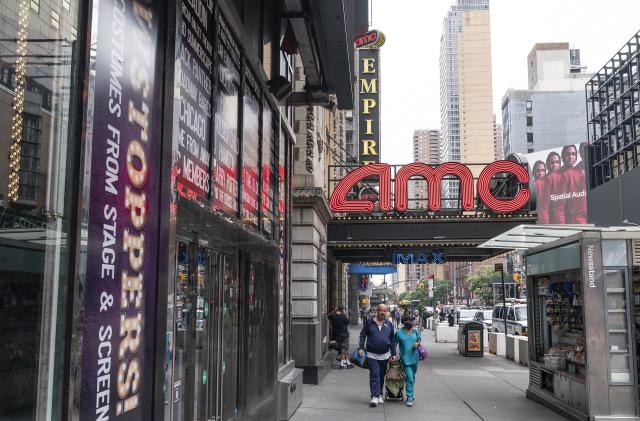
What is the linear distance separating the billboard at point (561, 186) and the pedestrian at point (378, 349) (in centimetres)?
6821

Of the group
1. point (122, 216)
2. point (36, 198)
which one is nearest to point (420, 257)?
point (122, 216)

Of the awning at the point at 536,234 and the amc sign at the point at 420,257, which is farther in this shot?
the amc sign at the point at 420,257

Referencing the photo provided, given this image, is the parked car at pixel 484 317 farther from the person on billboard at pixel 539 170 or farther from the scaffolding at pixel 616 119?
the person on billboard at pixel 539 170

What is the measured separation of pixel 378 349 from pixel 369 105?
27.9 meters

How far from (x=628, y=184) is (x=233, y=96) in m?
36.0

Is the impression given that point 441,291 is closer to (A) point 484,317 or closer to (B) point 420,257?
(A) point 484,317

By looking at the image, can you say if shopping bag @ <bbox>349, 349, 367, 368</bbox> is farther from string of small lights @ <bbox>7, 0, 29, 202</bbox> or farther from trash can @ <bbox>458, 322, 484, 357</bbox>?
trash can @ <bbox>458, 322, 484, 357</bbox>

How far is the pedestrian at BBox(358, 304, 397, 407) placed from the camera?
11.5 m

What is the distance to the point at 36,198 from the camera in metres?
2.75

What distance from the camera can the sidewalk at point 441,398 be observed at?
10.6 m

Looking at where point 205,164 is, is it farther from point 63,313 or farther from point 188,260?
point 63,313

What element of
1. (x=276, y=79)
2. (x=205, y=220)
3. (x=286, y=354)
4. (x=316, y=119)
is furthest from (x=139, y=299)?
(x=316, y=119)

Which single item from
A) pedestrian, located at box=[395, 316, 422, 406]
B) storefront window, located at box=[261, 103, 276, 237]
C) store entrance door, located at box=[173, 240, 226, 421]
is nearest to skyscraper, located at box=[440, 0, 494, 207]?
pedestrian, located at box=[395, 316, 422, 406]

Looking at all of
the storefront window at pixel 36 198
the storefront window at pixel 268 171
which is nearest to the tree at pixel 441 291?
the storefront window at pixel 268 171
